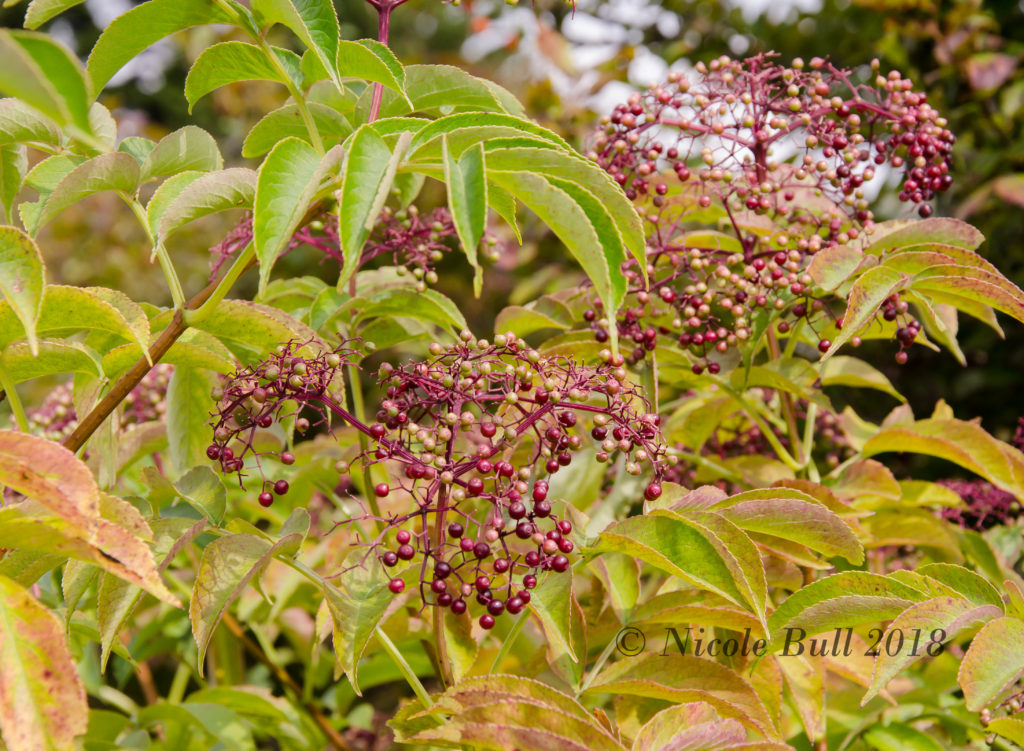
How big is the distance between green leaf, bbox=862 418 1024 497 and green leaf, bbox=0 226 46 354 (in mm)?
1141

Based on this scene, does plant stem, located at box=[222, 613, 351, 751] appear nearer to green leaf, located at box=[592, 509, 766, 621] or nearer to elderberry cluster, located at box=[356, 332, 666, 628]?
elderberry cluster, located at box=[356, 332, 666, 628]

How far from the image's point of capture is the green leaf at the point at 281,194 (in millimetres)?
754

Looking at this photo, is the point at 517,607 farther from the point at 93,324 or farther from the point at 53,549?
the point at 93,324

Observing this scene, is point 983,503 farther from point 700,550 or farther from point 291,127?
point 291,127

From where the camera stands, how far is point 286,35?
9.48 meters

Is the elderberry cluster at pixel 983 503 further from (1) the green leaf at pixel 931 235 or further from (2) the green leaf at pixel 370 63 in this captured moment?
(2) the green leaf at pixel 370 63

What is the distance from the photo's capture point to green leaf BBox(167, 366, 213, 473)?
113cm

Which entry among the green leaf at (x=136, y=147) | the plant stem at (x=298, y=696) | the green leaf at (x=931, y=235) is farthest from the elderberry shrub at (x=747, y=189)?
the plant stem at (x=298, y=696)

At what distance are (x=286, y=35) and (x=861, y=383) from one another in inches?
364

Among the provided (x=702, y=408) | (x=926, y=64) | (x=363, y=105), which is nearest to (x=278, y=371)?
(x=363, y=105)

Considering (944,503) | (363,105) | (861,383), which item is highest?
(363,105)

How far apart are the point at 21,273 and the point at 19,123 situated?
11.6 inches

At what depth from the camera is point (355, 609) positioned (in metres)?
0.90

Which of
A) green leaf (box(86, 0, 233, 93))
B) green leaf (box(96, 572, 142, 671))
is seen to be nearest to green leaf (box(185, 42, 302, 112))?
green leaf (box(86, 0, 233, 93))
